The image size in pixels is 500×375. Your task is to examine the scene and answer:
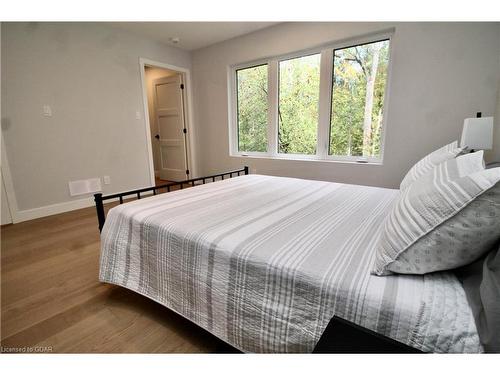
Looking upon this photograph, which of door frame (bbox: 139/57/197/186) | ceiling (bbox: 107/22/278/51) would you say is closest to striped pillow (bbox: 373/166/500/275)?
ceiling (bbox: 107/22/278/51)

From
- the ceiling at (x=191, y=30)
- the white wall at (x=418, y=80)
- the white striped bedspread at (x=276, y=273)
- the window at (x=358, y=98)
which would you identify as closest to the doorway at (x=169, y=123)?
the ceiling at (x=191, y=30)

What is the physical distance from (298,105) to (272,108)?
0.41m

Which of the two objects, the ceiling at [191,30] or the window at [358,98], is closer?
the window at [358,98]

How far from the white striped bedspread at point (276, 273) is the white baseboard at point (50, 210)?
2231 mm

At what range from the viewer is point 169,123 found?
4738 mm

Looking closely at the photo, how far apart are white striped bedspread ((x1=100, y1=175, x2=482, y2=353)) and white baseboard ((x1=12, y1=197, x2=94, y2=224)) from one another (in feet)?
7.32

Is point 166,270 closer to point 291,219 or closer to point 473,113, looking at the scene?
point 291,219

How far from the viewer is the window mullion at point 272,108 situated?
11.6ft

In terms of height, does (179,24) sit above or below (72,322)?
above

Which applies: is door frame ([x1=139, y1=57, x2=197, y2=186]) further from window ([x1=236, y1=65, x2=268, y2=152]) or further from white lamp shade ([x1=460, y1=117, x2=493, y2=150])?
white lamp shade ([x1=460, y1=117, x2=493, y2=150])

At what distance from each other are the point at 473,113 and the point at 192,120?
4.00 meters

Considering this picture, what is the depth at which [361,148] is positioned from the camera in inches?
119

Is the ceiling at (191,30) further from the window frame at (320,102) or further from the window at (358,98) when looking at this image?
the window at (358,98)
